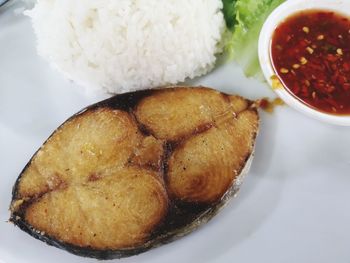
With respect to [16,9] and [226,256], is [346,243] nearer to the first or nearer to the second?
[226,256]

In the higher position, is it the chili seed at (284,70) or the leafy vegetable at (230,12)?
the leafy vegetable at (230,12)

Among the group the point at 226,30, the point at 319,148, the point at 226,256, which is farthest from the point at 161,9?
the point at 226,256

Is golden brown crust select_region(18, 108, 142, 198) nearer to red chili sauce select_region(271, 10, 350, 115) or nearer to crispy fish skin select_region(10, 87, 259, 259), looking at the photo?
crispy fish skin select_region(10, 87, 259, 259)

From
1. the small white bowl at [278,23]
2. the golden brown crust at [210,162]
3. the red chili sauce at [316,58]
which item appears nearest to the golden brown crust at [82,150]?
the golden brown crust at [210,162]

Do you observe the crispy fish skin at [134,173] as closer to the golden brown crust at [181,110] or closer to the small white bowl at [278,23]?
the golden brown crust at [181,110]

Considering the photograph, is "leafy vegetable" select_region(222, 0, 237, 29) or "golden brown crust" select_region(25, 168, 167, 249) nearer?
"golden brown crust" select_region(25, 168, 167, 249)

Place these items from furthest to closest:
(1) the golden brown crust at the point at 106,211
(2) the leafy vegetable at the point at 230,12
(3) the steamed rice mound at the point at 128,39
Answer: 1. (2) the leafy vegetable at the point at 230,12
2. (3) the steamed rice mound at the point at 128,39
3. (1) the golden brown crust at the point at 106,211

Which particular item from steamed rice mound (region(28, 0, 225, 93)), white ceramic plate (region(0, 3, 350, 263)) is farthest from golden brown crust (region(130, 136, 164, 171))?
steamed rice mound (region(28, 0, 225, 93))
